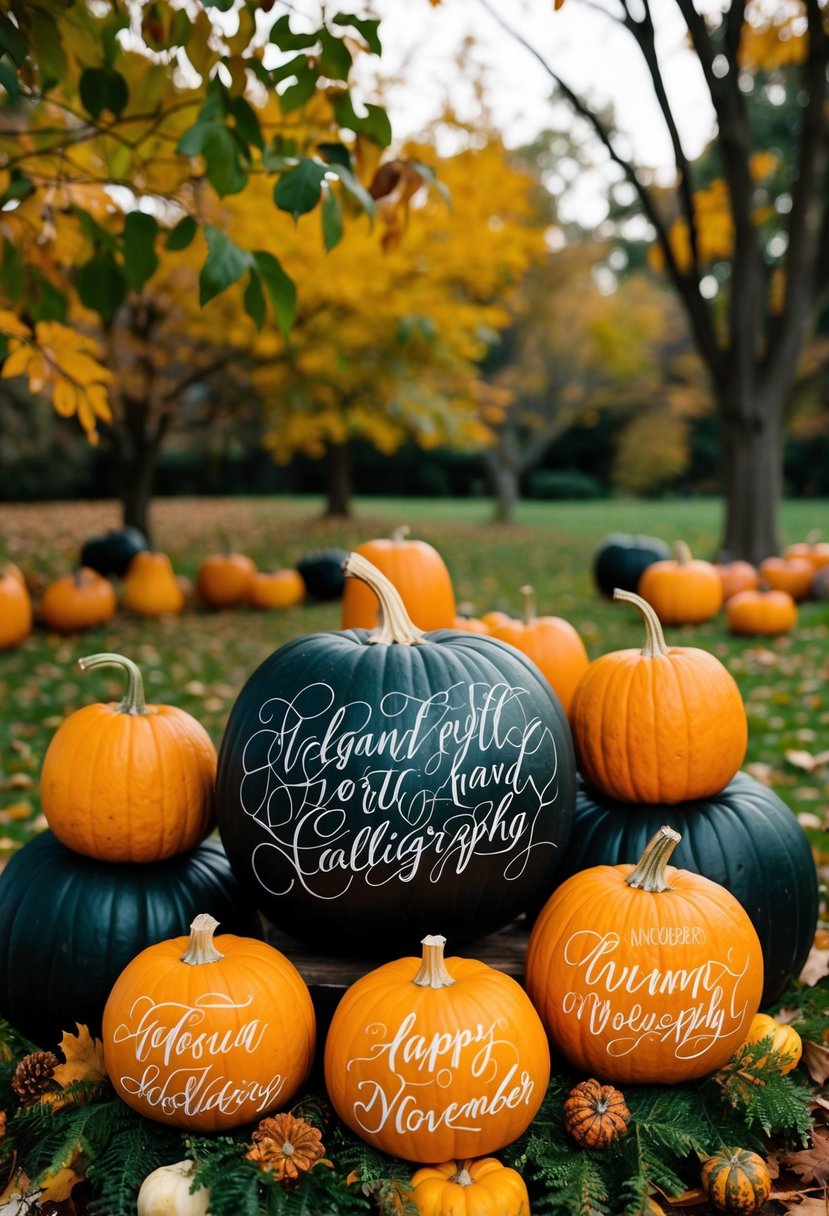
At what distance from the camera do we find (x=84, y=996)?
100 inches

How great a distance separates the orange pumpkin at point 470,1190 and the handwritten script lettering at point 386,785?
2.04ft

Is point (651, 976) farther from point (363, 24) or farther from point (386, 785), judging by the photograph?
point (363, 24)

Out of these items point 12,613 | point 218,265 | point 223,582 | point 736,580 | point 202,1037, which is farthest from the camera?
point 223,582

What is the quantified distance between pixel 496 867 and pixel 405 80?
8.99 metres

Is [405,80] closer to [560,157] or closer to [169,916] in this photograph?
[169,916]

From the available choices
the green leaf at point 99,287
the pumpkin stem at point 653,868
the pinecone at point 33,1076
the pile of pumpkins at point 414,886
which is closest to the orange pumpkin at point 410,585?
the pile of pumpkins at point 414,886

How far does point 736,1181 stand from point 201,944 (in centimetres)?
126

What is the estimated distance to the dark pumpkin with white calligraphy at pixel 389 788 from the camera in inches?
94.3

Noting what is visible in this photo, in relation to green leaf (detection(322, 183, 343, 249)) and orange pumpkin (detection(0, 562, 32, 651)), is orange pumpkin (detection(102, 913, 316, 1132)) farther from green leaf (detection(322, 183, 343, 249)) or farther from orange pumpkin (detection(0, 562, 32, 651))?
orange pumpkin (detection(0, 562, 32, 651))

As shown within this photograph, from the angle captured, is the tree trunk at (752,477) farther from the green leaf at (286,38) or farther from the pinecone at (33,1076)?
the pinecone at (33,1076)

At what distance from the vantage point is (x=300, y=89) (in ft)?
8.55

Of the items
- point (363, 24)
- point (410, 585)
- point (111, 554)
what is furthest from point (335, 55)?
point (111, 554)

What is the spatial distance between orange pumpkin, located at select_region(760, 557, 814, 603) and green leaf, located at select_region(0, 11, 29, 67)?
8.07m

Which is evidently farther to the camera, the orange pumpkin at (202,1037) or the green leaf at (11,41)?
the green leaf at (11,41)
